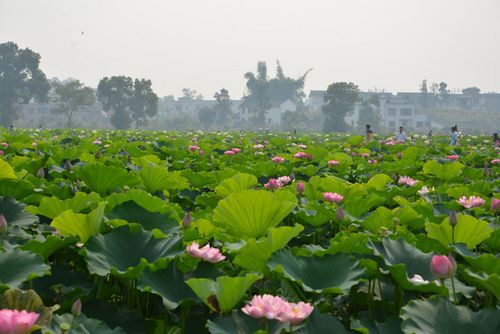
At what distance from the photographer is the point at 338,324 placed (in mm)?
1038

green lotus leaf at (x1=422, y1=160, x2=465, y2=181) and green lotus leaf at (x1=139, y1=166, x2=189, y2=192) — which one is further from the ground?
green lotus leaf at (x1=139, y1=166, x2=189, y2=192)

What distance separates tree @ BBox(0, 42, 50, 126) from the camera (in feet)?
155

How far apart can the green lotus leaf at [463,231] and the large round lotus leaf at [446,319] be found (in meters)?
0.46

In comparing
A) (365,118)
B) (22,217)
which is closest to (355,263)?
(22,217)

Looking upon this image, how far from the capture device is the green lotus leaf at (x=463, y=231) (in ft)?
4.80

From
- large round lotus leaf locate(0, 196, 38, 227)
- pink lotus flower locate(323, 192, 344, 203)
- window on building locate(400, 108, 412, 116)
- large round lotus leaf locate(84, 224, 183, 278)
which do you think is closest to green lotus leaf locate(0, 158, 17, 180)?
large round lotus leaf locate(0, 196, 38, 227)

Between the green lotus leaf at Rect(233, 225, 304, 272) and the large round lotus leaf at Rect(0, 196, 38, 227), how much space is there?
29.1 inches

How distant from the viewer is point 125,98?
50094mm

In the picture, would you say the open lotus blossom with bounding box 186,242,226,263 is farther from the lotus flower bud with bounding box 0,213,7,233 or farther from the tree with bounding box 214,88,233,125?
the tree with bounding box 214,88,233,125

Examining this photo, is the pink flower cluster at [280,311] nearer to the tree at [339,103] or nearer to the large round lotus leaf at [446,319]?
the large round lotus leaf at [446,319]

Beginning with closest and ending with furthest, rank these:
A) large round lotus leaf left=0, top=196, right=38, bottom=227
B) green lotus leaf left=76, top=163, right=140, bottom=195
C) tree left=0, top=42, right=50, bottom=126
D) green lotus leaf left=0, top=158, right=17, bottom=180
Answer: large round lotus leaf left=0, top=196, right=38, bottom=227 → green lotus leaf left=0, top=158, right=17, bottom=180 → green lotus leaf left=76, top=163, right=140, bottom=195 → tree left=0, top=42, right=50, bottom=126

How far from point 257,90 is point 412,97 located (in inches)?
1361

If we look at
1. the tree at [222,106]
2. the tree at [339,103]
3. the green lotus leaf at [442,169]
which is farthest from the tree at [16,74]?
the green lotus leaf at [442,169]

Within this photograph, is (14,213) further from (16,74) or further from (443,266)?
(16,74)
